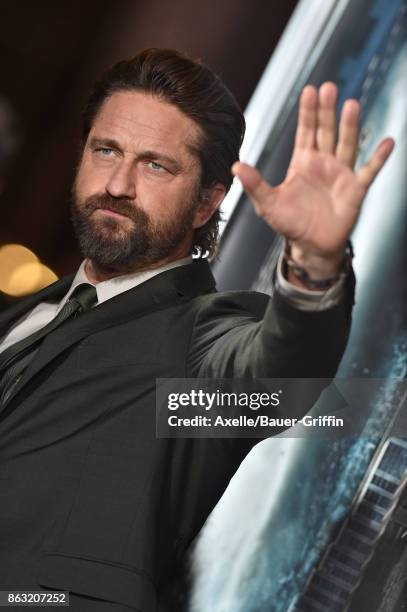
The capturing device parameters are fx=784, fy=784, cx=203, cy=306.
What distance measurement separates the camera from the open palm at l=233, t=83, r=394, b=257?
3.40ft

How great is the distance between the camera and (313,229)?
3.41ft

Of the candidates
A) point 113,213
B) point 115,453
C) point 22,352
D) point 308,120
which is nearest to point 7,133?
point 113,213

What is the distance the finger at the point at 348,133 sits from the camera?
104 cm

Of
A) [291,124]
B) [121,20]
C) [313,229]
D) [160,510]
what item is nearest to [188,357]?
[160,510]

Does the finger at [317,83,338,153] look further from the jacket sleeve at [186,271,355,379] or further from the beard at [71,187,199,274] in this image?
the beard at [71,187,199,274]

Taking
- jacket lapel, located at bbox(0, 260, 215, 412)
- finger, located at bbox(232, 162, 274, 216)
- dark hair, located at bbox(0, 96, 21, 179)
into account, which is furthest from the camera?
dark hair, located at bbox(0, 96, 21, 179)

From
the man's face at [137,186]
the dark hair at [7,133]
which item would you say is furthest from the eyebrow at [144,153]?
the dark hair at [7,133]

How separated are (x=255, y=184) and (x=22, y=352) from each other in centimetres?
59

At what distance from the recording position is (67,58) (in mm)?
2557

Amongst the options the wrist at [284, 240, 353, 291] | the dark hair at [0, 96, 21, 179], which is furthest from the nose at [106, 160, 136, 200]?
the dark hair at [0, 96, 21, 179]

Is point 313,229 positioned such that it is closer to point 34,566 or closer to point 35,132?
point 34,566

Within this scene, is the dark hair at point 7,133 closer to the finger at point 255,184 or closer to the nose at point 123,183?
the nose at point 123,183

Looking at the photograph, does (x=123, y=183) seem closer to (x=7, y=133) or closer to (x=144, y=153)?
(x=144, y=153)

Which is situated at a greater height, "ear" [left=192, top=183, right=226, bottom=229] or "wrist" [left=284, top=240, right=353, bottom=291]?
"wrist" [left=284, top=240, right=353, bottom=291]
